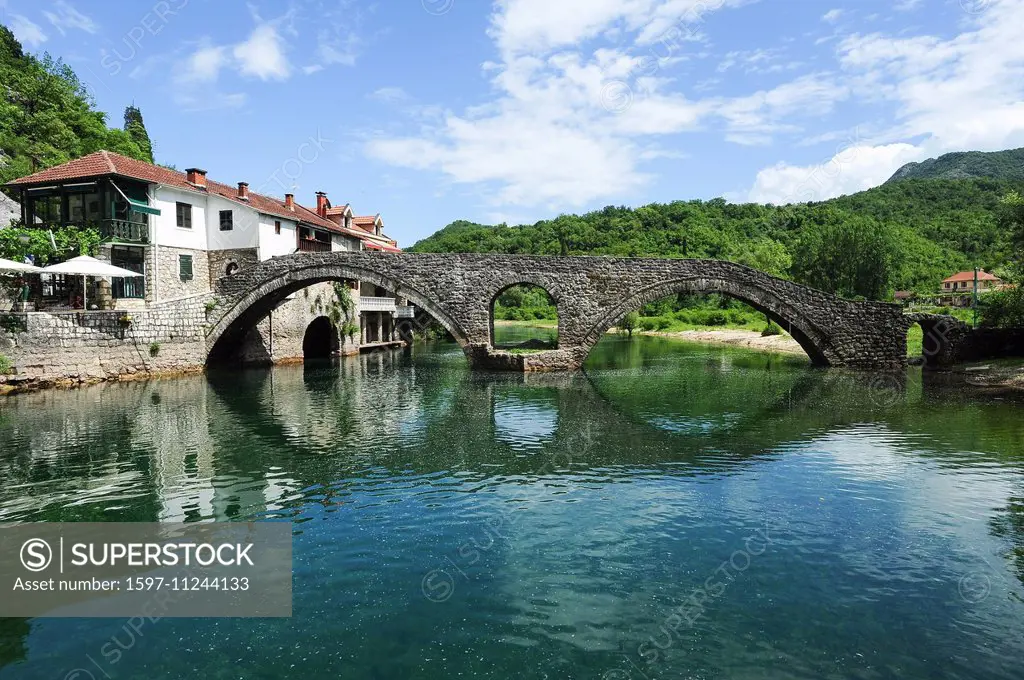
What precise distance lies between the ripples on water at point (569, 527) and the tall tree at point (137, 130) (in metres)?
40.2

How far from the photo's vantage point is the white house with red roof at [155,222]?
2698cm

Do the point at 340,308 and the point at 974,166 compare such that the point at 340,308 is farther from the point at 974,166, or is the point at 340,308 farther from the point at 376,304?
the point at 974,166

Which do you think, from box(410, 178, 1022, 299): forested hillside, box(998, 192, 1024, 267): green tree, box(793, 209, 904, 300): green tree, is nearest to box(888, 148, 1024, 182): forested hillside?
box(410, 178, 1022, 299): forested hillside

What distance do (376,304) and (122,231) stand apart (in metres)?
18.3

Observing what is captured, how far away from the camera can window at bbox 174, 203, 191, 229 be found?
30.4 meters

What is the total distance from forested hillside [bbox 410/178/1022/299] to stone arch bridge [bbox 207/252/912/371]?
90.1 ft

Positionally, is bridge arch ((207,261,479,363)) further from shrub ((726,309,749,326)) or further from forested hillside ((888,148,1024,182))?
forested hillside ((888,148,1024,182))

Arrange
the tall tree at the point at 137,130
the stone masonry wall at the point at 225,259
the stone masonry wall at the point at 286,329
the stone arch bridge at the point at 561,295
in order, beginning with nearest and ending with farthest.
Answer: the stone arch bridge at the point at 561,295, the stone masonry wall at the point at 225,259, the stone masonry wall at the point at 286,329, the tall tree at the point at 137,130

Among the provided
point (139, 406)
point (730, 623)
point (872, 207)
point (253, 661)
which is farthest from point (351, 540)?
point (872, 207)

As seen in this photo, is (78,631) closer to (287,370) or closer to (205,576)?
(205,576)

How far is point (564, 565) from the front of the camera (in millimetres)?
8062

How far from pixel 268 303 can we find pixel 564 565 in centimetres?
2638

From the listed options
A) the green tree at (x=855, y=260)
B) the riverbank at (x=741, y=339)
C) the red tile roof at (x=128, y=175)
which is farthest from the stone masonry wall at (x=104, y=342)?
Result: the green tree at (x=855, y=260)

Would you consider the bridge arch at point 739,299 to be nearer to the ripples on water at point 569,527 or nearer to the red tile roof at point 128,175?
the ripples on water at point 569,527
